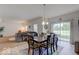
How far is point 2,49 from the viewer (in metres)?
2.09

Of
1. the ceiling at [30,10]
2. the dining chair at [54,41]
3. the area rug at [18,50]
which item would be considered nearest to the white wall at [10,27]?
the ceiling at [30,10]

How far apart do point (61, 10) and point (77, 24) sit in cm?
38

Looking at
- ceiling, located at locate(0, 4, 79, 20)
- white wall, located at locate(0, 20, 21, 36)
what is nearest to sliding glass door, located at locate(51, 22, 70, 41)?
ceiling, located at locate(0, 4, 79, 20)

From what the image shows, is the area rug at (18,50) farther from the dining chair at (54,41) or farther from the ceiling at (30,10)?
the ceiling at (30,10)

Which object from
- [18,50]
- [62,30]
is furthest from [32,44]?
[62,30]

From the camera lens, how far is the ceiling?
82.2 inches

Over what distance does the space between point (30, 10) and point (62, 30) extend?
679 millimetres

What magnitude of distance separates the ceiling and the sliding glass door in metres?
0.19

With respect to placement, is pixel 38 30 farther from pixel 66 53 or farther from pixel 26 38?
pixel 66 53

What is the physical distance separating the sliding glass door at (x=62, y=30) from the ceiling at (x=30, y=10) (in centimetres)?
19

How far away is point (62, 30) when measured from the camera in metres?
2.16

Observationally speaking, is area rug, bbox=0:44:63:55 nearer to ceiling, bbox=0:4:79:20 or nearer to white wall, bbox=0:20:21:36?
white wall, bbox=0:20:21:36
